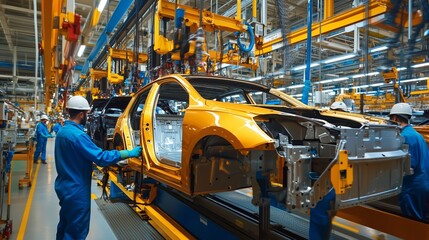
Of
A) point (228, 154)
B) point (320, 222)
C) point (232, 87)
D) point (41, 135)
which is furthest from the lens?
point (41, 135)

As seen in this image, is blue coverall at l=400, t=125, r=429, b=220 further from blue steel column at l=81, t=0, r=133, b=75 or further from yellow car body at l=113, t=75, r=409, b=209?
blue steel column at l=81, t=0, r=133, b=75

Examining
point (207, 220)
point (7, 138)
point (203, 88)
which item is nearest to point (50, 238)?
point (7, 138)

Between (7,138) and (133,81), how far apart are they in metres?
2.65

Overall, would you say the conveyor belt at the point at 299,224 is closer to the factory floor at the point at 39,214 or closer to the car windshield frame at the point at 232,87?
the car windshield frame at the point at 232,87

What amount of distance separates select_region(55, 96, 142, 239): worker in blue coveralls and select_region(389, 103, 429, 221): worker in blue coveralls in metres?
3.24

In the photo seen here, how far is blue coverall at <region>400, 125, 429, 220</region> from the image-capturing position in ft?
10.3

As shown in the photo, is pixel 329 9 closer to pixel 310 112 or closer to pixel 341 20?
pixel 341 20

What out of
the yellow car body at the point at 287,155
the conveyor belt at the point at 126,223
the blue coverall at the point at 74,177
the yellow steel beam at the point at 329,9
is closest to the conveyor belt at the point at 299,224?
the conveyor belt at the point at 126,223

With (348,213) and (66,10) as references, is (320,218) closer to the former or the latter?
(348,213)

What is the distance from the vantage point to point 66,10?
3902 mm

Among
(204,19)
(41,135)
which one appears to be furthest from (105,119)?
(41,135)

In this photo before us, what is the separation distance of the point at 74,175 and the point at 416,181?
3.68 m

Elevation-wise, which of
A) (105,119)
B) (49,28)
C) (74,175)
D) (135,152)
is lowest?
(74,175)

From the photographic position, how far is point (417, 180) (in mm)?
3201
